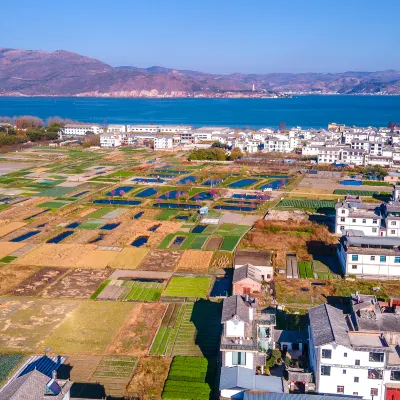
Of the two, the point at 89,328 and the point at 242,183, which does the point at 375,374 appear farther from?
the point at 242,183

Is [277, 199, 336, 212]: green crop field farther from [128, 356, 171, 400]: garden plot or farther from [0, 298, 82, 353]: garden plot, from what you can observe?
[128, 356, 171, 400]: garden plot

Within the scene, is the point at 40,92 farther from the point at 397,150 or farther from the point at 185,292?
the point at 185,292

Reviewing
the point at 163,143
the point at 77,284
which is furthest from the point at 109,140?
the point at 77,284

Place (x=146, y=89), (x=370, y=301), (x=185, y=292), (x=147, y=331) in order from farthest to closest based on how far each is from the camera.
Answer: (x=146, y=89)
(x=185, y=292)
(x=147, y=331)
(x=370, y=301)

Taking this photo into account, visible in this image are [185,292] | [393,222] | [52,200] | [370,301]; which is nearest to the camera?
[370,301]

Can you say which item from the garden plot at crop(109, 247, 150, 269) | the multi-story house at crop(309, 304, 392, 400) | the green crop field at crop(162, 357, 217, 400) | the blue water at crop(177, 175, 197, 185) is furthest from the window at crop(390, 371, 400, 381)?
the blue water at crop(177, 175, 197, 185)

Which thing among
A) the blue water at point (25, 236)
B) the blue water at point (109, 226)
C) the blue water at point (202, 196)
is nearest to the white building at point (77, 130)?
the blue water at point (202, 196)

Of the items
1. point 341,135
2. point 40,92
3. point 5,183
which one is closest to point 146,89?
point 40,92
